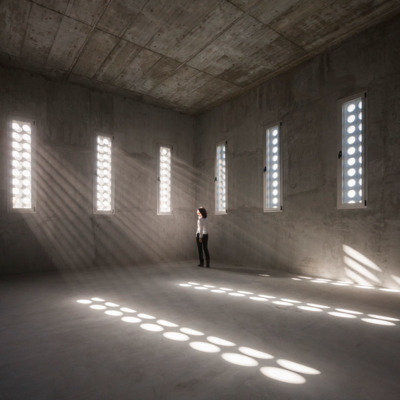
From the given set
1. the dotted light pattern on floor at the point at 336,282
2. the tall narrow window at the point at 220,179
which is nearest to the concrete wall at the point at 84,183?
the tall narrow window at the point at 220,179

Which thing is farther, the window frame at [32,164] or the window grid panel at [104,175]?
the window grid panel at [104,175]

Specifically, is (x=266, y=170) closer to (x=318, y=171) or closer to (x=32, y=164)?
(x=318, y=171)

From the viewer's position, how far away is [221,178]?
8.58 m

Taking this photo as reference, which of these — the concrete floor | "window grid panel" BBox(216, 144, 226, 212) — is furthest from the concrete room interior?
"window grid panel" BBox(216, 144, 226, 212)

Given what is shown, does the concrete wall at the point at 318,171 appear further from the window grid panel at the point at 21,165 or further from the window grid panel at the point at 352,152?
the window grid panel at the point at 21,165

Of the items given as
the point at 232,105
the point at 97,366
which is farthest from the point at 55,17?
the point at 97,366

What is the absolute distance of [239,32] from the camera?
5.36 m

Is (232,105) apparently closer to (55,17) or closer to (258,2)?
(258,2)

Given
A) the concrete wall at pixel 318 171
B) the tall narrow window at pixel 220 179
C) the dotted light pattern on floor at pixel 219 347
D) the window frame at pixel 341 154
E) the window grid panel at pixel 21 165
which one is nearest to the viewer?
the dotted light pattern on floor at pixel 219 347

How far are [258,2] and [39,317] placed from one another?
18.1ft

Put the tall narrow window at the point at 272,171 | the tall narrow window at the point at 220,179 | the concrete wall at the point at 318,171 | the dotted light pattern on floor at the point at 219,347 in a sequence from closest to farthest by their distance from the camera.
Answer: the dotted light pattern on floor at the point at 219,347 → the concrete wall at the point at 318,171 → the tall narrow window at the point at 272,171 → the tall narrow window at the point at 220,179

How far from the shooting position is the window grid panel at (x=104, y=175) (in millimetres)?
7547

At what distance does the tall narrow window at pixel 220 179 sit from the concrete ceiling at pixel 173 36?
6.29ft

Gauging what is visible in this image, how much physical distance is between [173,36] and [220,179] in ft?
13.6
